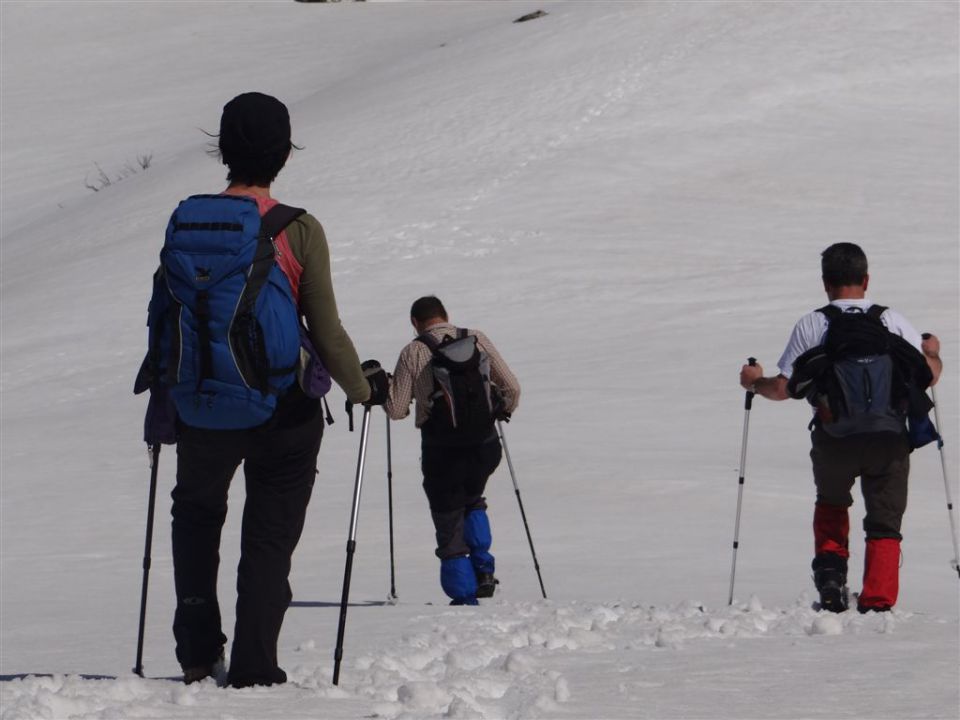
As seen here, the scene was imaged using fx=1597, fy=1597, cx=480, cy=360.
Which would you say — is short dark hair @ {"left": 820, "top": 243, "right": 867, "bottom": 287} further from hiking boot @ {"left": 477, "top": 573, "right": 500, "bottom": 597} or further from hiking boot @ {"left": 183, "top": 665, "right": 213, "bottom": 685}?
hiking boot @ {"left": 183, "top": 665, "right": 213, "bottom": 685}

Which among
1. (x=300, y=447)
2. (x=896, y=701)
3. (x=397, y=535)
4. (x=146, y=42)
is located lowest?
(x=397, y=535)

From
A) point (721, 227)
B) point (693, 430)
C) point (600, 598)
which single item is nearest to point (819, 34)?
point (721, 227)

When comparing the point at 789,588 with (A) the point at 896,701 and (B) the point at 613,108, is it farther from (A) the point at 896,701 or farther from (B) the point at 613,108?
(B) the point at 613,108

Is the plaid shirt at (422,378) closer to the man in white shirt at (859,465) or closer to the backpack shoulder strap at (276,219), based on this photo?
the man in white shirt at (859,465)

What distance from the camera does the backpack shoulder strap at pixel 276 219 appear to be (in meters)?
4.52

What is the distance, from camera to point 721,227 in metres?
21.4

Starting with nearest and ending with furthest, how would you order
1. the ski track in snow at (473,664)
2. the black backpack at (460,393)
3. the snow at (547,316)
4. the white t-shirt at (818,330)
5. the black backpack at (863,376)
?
the ski track in snow at (473,664) < the snow at (547,316) < the black backpack at (863,376) < the white t-shirt at (818,330) < the black backpack at (460,393)

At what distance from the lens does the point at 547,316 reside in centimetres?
1808

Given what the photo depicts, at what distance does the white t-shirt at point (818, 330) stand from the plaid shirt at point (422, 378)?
1.45 meters

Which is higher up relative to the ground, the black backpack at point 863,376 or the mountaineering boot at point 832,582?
the black backpack at point 863,376

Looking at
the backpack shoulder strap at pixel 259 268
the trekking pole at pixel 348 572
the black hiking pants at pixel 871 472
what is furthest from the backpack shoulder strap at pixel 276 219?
the black hiking pants at pixel 871 472

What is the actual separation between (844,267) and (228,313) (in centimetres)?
299

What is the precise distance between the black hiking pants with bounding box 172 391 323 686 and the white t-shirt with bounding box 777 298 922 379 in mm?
2461

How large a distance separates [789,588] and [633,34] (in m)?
21.7
